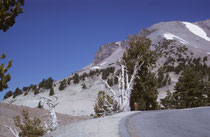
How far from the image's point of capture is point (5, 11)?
6785mm

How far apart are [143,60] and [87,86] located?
93.0ft

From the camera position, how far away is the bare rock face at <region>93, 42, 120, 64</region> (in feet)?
443

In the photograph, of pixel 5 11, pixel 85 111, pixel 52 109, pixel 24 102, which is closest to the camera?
pixel 5 11

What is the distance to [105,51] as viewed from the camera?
137750 millimetres

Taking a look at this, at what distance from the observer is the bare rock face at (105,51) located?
13501 centimetres

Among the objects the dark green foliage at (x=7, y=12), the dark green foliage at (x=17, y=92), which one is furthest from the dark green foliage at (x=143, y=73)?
the dark green foliage at (x=17, y=92)

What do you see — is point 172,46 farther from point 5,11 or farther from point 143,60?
point 5,11

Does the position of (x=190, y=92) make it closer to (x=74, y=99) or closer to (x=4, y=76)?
(x=74, y=99)

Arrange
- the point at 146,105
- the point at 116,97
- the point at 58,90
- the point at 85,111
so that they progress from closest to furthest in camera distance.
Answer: the point at 116,97
the point at 146,105
the point at 85,111
the point at 58,90

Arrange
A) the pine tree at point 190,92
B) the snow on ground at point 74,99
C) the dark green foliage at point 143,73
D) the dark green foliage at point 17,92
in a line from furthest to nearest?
the dark green foliage at point 17,92, the snow on ground at point 74,99, the pine tree at point 190,92, the dark green foliage at point 143,73

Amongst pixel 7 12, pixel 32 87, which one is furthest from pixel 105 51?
pixel 7 12

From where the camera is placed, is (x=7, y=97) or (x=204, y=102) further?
(x=7, y=97)

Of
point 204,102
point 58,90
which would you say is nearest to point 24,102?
point 58,90

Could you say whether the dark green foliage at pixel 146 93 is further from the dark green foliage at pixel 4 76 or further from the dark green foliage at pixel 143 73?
the dark green foliage at pixel 4 76
